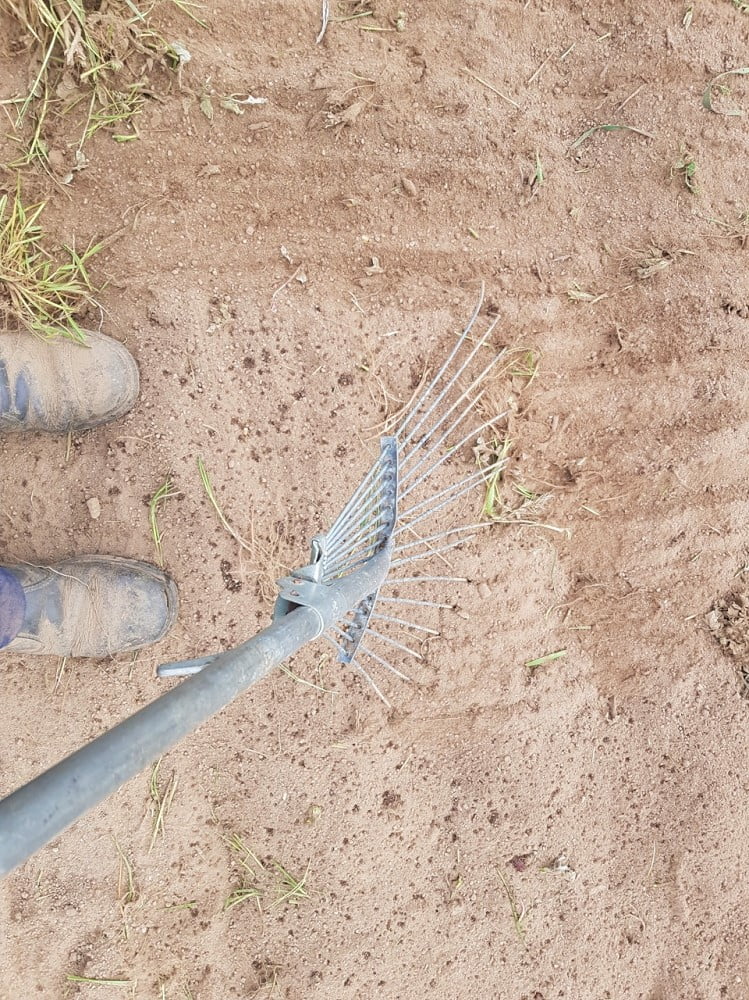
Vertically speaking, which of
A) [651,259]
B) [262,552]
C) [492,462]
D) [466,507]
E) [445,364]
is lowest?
[262,552]

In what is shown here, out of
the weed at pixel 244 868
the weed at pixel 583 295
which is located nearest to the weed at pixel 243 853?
the weed at pixel 244 868

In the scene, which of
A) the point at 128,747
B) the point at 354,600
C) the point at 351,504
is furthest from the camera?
the point at 351,504

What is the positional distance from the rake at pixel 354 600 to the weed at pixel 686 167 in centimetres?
72

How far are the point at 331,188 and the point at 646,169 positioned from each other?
2.97 feet

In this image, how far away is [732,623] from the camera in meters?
2.14

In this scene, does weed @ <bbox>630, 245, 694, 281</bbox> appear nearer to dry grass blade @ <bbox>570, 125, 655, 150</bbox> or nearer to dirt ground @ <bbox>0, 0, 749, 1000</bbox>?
dirt ground @ <bbox>0, 0, 749, 1000</bbox>

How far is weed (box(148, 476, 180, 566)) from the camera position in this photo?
1.88 m

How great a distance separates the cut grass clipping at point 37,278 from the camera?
5.88 ft

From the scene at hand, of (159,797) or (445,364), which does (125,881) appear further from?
(445,364)

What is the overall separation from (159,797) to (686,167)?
91.5 inches

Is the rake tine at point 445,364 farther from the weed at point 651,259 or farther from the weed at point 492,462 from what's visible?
the weed at point 651,259

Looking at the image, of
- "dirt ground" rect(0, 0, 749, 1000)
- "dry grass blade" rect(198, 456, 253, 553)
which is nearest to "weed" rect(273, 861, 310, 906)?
"dirt ground" rect(0, 0, 749, 1000)

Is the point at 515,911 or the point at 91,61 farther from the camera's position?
the point at 515,911

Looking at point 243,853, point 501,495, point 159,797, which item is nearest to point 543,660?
point 501,495
